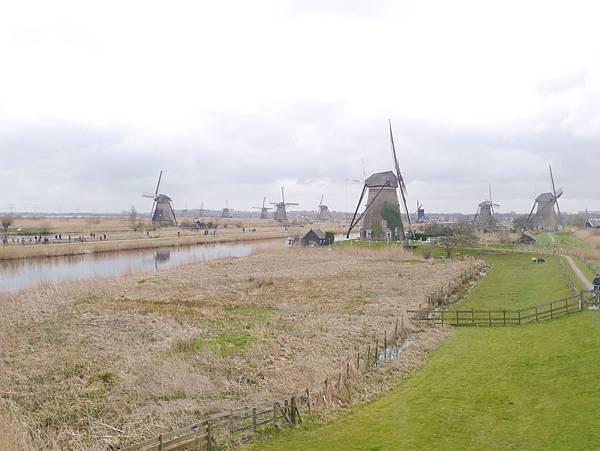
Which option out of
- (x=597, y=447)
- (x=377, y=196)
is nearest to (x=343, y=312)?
(x=597, y=447)

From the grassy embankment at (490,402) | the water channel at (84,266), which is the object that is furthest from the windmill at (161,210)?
the grassy embankment at (490,402)

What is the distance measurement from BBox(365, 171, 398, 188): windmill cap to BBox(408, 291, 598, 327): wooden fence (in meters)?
34.2

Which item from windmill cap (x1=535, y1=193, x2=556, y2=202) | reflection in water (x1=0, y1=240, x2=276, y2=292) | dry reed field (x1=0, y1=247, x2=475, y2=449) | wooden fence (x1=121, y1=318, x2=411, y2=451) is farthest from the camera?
windmill cap (x1=535, y1=193, x2=556, y2=202)

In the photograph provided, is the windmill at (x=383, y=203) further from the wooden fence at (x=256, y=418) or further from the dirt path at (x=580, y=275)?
the wooden fence at (x=256, y=418)

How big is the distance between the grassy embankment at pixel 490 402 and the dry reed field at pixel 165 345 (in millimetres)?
1612

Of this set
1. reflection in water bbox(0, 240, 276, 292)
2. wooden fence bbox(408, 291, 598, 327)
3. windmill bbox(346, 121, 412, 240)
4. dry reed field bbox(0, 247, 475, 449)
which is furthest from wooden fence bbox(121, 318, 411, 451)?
windmill bbox(346, 121, 412, 240)

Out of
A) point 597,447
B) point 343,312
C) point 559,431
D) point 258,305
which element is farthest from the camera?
point 258,305

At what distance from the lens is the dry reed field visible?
11258mm

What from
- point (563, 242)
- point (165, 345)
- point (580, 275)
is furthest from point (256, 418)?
point (563, 242)

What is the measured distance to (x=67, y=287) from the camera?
1084 inches

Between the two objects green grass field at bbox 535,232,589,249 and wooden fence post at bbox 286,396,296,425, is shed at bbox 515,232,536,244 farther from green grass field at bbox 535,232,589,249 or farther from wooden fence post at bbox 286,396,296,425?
wooden fence post at bbox 286,396,296,425

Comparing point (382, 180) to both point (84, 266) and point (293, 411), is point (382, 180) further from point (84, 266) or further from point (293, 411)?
point (293, 411)

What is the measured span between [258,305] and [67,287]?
11.7m

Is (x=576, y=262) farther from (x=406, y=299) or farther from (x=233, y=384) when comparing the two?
(x=233, y=384)
